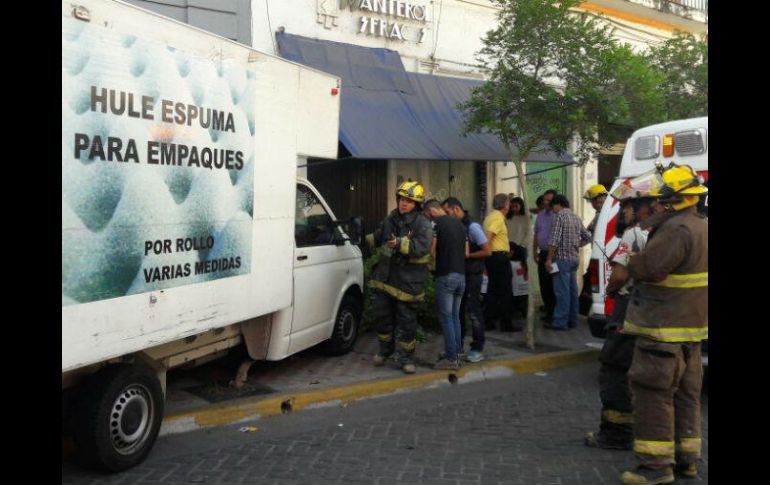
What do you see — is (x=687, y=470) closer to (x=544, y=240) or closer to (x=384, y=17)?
(x=544, y=240)

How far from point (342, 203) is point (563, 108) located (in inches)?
137

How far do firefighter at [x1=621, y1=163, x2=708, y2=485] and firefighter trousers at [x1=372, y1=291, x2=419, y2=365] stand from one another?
2664 millimetres

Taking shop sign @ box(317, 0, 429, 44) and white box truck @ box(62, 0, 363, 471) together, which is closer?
white box truck @ box(62, 0, 363, 471)

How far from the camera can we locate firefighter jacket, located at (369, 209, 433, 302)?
21.4ft

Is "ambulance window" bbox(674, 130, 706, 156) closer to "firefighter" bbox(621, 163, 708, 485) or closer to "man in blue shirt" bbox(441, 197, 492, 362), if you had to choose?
"man in blue shirt" bbox(441, 197, 492, 362)

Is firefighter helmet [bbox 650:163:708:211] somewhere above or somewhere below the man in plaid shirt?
above

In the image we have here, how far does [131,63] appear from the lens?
13.2 ft

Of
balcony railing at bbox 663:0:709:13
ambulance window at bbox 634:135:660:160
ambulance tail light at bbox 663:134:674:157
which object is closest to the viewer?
ambulance tail light at bbox 663:134:674:157

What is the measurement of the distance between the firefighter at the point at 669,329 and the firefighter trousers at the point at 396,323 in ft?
8.74

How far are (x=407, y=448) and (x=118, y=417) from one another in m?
1.91

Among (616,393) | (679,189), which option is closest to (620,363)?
(616,393)

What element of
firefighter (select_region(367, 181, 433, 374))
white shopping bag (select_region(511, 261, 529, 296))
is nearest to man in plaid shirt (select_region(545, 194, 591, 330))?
white shopping bag (select_region(511, 261, 529, 296))

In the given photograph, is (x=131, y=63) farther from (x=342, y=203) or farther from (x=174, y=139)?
(x=342, y=203)
